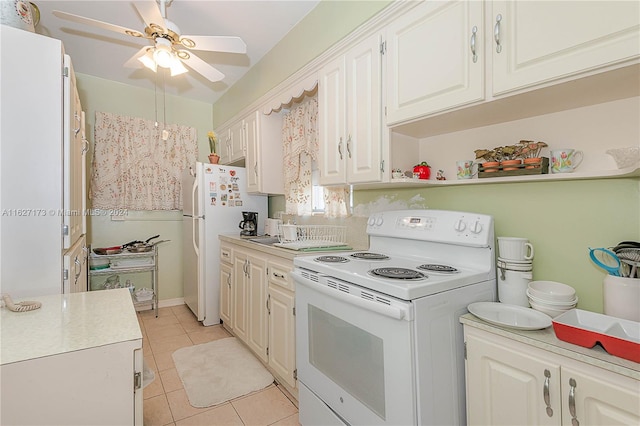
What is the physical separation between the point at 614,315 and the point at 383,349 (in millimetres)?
811

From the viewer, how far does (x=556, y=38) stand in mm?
1036

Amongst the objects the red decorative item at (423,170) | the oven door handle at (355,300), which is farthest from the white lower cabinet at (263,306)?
the red decorative item at (423,170)

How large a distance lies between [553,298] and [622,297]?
19 centimetres

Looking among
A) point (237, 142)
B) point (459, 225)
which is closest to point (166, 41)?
point (237, 142)

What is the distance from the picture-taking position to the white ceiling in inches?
87.8

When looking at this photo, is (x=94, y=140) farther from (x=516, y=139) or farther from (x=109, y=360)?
A: (x=516, y=139)

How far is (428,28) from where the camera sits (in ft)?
4.66

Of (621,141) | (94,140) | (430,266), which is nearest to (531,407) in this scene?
(430,266)

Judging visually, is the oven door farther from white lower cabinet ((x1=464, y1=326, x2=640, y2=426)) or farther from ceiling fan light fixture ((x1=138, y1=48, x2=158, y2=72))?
ceiling fan light fixture ((x1=138, y1=48, x2=158, y2=72))

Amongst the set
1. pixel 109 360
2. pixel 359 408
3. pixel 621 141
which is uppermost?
pixel 621 141

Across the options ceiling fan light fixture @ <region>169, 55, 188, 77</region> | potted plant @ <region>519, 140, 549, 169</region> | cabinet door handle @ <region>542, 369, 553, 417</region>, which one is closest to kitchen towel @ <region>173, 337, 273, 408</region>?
cabinet door handle @ <region>542, 369, 553, 417</region>

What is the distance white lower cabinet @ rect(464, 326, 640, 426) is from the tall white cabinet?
1.96 metres

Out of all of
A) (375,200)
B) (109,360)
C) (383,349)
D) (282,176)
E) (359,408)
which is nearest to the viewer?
(109,360)

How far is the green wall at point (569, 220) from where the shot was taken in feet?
3.75
